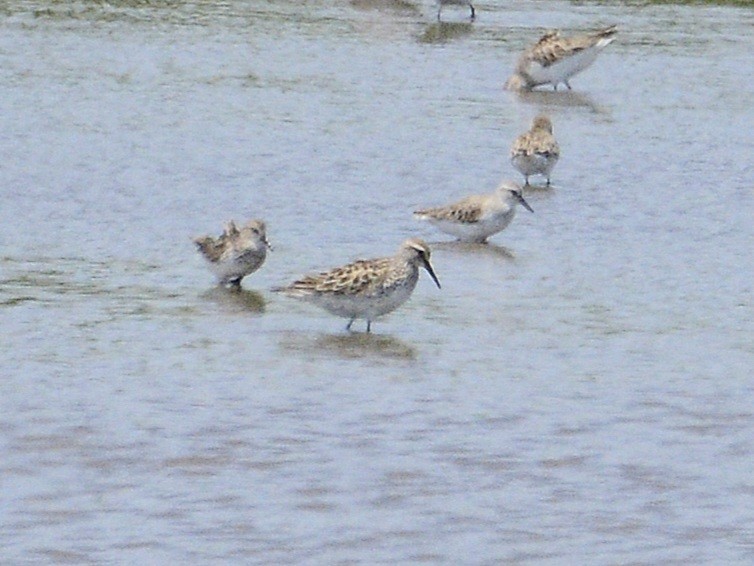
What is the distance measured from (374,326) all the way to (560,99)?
1304 centimetres

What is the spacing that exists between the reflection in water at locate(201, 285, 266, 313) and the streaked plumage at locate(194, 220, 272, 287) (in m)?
0.10

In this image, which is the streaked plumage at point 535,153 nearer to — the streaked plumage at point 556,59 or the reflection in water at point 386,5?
the streaked plumage at point 556,59

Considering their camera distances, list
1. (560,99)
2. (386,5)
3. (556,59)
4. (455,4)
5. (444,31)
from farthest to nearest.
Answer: (386,5), (455,4), (444,31), (560,99), (556,59)

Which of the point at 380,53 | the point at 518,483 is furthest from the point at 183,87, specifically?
the point at 518,483

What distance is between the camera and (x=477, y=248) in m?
16.7

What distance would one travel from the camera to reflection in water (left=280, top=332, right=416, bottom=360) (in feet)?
41.7

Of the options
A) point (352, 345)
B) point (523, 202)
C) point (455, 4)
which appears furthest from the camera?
point (455, 4)

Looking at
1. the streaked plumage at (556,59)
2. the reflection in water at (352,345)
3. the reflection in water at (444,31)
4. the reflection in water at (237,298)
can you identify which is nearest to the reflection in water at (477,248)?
the reflection in water at (237,298)

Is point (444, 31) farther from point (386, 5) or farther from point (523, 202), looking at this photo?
point (523, 202)

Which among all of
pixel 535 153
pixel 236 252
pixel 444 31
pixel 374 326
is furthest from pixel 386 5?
pixel 374 326

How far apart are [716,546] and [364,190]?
9.96 meters

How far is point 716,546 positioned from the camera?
29.3ft


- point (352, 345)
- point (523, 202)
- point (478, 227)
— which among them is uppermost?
point (352, 345)

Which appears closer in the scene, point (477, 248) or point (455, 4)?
point (477, 248)
